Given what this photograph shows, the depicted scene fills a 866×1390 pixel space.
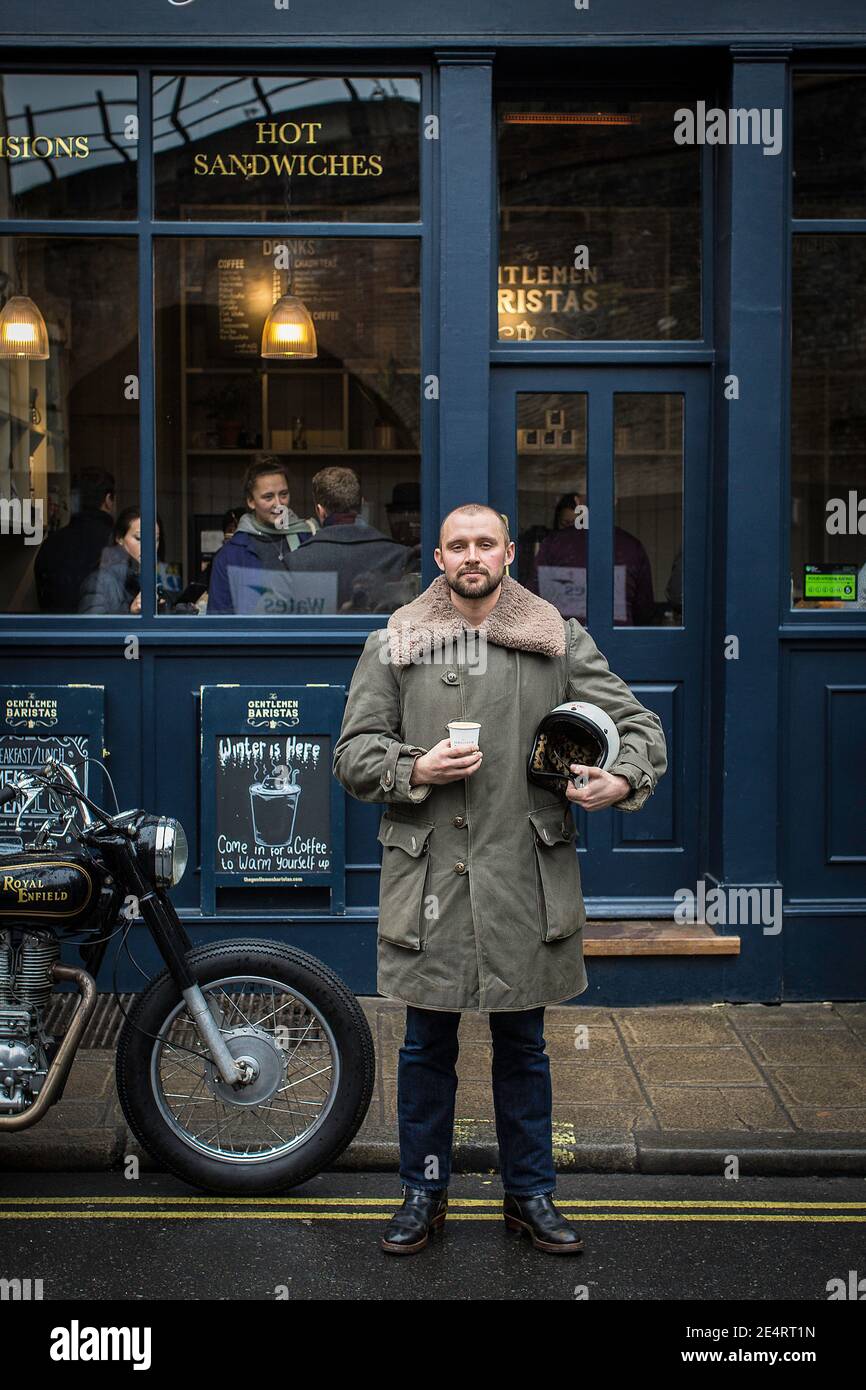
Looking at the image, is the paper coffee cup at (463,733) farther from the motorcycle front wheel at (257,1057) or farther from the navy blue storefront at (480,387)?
the navy blue storefront at (480,387)

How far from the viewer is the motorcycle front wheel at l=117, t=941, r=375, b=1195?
479cm

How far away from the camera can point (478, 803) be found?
4344 mm

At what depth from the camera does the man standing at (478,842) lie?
430 cm

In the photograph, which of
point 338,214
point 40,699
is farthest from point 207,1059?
point 338,214

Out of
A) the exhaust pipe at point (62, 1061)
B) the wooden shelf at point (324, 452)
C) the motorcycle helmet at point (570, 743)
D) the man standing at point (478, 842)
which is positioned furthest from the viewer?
the wooden shelf at point (324, 452)

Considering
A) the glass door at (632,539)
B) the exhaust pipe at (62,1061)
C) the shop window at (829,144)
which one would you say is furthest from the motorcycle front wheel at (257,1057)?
the shop window at (829,144)

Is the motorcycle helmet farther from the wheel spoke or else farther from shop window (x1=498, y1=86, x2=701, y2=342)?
shop window (x1=498, y1=86, x2=701, y2=342)

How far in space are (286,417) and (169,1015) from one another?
10.6 feet

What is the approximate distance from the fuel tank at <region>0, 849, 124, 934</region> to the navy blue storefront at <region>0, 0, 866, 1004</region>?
207cm

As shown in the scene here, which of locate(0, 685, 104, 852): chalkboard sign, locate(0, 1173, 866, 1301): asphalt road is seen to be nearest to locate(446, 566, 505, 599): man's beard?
locate(0, 1173, 866, 1301): asphalt road

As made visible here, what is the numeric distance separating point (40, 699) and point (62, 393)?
4.66 feet

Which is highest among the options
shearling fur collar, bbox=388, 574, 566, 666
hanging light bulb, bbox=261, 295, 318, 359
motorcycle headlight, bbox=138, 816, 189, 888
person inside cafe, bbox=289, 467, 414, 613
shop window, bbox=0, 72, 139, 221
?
shop window, bbox=0, 72, 139, 221

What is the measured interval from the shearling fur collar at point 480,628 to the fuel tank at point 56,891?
4.04 feet

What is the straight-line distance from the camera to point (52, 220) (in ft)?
22.9
